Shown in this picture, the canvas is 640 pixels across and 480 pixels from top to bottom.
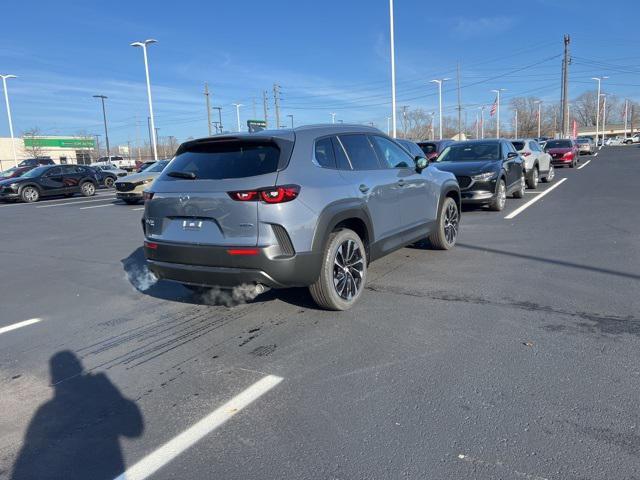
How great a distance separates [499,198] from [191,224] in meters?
8.53

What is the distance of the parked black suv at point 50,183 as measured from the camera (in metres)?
20.5

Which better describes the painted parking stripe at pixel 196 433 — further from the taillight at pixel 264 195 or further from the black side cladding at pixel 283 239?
the taillight at pixel 264 195

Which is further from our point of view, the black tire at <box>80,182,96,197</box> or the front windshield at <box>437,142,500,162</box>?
the black tire at <box>80,182,96,197</box>

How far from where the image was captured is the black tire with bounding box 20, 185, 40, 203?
20750 millimetres

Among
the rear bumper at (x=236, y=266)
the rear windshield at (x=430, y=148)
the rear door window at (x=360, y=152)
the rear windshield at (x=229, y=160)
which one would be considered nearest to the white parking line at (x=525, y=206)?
the rear windshield at (x=430, y=148)

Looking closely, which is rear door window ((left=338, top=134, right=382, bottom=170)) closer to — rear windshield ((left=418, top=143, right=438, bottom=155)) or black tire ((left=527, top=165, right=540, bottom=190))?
black tire ((left=527, top=165, right=540, bottom=190))

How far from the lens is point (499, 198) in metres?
11.1

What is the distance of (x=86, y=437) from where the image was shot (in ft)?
9.53

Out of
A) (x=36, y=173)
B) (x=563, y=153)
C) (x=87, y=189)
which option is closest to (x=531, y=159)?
(x=563, y=153)

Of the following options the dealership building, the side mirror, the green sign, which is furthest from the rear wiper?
the green sign

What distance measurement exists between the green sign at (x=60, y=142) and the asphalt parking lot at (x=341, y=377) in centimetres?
8259

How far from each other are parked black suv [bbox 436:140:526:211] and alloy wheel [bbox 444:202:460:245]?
3338 mm

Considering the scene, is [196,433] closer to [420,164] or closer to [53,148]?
[420,164]

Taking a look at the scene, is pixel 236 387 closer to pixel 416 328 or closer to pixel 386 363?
→ pixel 386 363
